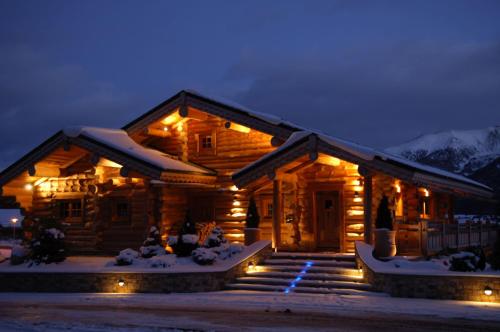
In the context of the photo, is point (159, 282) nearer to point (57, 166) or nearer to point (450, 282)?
point (450, 282)

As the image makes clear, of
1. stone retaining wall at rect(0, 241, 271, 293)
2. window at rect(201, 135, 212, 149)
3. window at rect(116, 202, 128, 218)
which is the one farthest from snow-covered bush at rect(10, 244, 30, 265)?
window at rect(201, 135, 212, 149)

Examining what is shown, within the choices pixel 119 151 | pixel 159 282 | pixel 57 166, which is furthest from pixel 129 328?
pixel 57 166

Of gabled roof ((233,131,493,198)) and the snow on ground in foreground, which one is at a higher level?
gabled roof ((233,131,493,198))

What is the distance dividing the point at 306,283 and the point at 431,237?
506 centimetres

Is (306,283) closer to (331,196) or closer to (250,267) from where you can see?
(250,267)

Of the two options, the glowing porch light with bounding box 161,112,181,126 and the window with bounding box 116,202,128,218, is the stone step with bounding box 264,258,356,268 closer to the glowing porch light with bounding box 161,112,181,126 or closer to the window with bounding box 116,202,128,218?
the window with bounding box 116,202,128,218

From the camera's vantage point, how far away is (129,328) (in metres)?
11.1

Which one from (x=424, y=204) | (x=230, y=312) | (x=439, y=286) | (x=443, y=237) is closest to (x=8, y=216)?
(x=424, y=204)

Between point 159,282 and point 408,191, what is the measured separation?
10.4 metres

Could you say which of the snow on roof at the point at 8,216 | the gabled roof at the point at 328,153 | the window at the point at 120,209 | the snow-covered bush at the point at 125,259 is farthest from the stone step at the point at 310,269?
the snow on roof at the point at 8,216

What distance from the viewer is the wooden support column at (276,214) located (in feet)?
68.5

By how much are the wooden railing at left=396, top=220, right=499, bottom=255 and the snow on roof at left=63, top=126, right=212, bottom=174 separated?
8317mm

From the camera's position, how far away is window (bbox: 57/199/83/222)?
25.8 metres

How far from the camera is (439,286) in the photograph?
14742 mm
